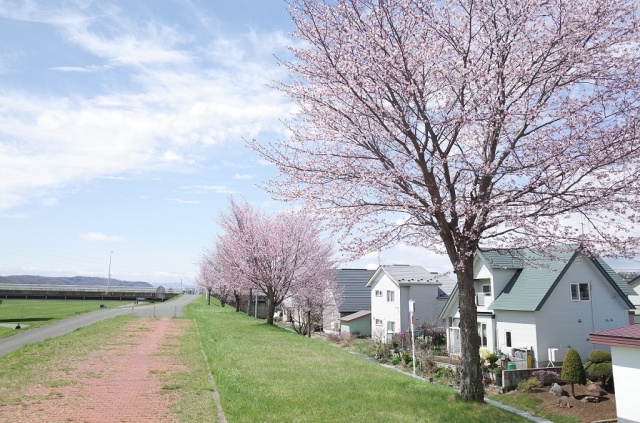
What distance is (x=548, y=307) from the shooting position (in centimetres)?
2383

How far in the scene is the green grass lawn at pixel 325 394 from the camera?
981 cm

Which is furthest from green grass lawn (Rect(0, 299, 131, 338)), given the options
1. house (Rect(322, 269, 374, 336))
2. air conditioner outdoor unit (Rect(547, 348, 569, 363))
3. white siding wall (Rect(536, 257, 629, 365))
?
white siding wall (Rect(536, 257, 629, 365))

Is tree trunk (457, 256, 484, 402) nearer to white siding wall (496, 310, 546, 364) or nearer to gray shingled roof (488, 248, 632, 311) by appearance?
gray shingled roof (488, 248, 632, 311)

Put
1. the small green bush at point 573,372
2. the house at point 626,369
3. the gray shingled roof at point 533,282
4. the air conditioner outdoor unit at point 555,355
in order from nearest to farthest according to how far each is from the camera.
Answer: the house at point 626,369
the small green bush at point 573,372
the air conditioner outdoor unit at point 555,355
the gray shingled roof at point 533,282

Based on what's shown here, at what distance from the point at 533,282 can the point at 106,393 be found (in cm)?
2186

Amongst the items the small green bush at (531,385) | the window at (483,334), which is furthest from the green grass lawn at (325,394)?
the window at (483,334)

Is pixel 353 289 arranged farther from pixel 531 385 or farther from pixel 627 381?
pixel 627 381

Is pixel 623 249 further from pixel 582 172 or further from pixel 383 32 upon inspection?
pixel 383 32

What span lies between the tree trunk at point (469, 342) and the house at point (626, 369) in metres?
3.19

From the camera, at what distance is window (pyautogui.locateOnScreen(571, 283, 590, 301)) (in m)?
24.6

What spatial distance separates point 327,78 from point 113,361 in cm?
1191

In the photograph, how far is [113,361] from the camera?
1573 cm

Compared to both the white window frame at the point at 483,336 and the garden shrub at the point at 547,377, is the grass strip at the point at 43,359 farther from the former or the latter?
the white window frame at the point at 483,336

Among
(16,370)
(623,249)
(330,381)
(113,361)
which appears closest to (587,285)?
(623,249)
